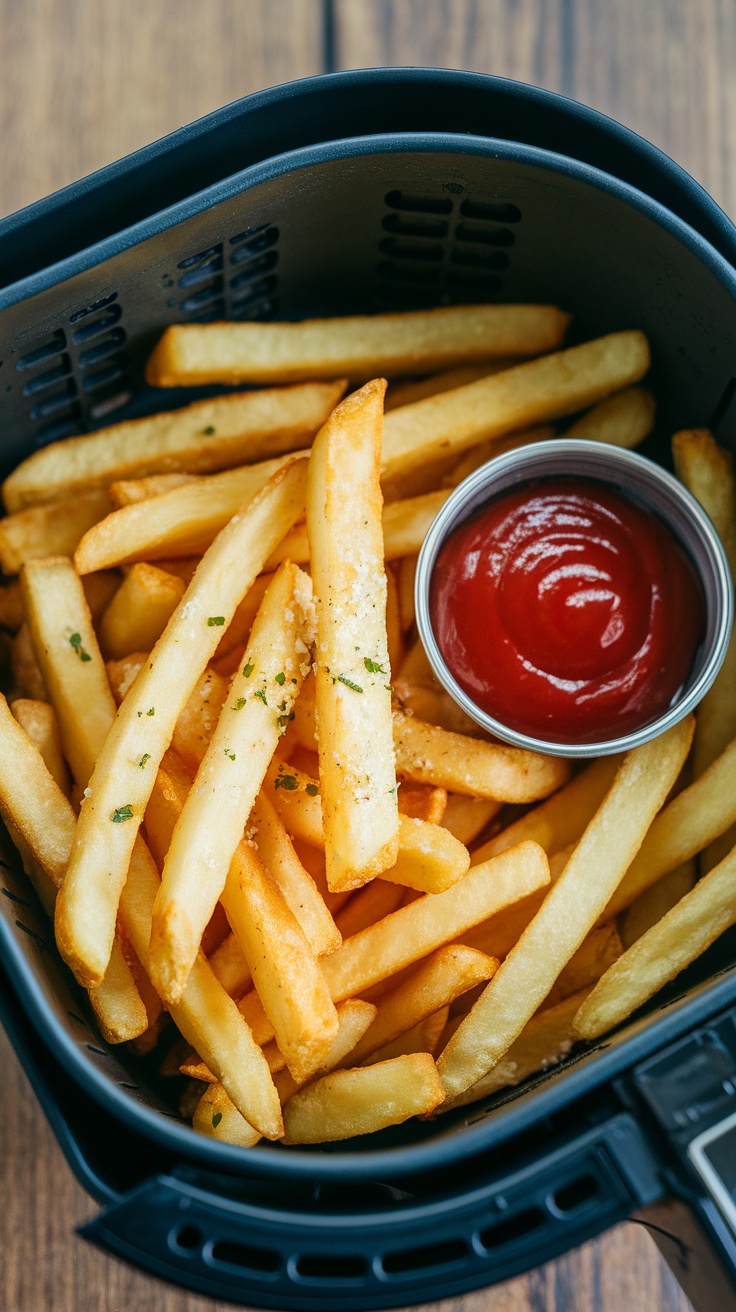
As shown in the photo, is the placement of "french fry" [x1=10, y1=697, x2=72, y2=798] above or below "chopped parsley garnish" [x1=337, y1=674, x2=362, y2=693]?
below

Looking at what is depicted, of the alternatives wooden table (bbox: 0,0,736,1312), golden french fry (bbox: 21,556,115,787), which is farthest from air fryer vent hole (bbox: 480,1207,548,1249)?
wooden table (bbox: 0,0,736,1312)

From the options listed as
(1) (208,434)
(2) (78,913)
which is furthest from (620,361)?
(2) (78,913)

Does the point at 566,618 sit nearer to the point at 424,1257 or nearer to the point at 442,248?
the point at 442,248

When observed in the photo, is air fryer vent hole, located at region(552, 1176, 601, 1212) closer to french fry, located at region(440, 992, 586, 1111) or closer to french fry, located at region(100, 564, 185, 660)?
french fry, located at region(440, 992, 586, 1111)

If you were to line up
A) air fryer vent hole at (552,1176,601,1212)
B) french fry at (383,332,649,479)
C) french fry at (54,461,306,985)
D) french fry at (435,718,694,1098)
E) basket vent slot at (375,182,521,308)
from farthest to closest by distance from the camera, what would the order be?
basket vent slot at (375,182,521,308) < french fry at (383,332,649,479) < french fry at (435,718,694,1098) < french fry at (54,461,306,985) < air fryer vent hole at (552,1176,601,1212)

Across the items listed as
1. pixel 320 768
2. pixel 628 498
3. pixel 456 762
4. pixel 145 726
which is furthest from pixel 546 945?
pixel 628 498

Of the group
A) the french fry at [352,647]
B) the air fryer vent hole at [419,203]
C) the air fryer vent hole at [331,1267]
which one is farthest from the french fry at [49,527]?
the air fryer vent hole at [331,1267]

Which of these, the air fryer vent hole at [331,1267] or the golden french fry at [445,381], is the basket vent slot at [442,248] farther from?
the air fryer vent hole at [331,1267]
